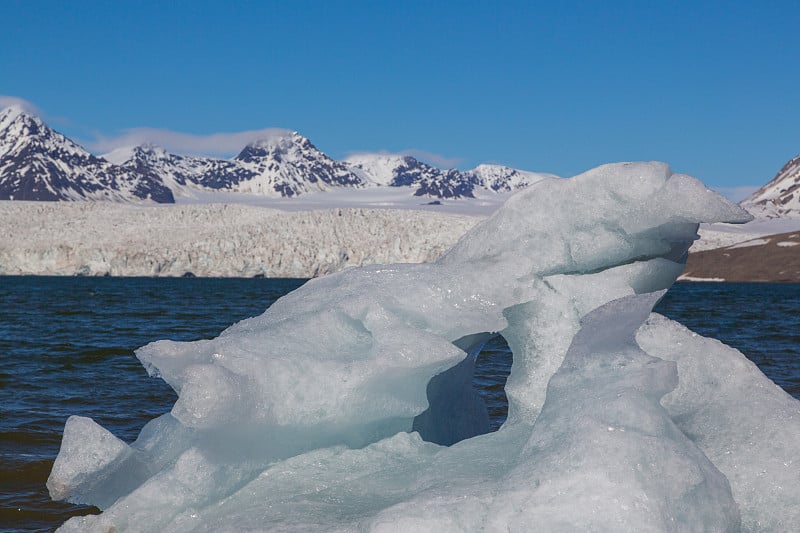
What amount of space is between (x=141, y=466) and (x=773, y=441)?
3.18 m

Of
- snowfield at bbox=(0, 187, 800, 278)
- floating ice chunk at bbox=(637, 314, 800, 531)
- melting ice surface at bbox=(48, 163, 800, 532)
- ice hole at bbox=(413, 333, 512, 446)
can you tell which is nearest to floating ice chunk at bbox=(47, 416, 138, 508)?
melting ice surface at bbox=(48, 163, 800, 532)

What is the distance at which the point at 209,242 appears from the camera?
66438 mm

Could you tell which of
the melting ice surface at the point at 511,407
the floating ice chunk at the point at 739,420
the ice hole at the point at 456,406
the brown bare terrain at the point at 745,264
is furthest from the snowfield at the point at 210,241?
the floating ice chunk at the point at 739,420

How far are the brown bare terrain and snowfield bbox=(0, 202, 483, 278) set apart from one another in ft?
97.8

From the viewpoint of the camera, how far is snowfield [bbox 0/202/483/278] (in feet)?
213

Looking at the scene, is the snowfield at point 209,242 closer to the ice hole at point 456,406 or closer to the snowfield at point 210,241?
the snowfield at point 210,241

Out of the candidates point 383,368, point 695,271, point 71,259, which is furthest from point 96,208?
point 383,368

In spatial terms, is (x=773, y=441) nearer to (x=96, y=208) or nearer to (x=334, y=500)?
(x=334, y=500)

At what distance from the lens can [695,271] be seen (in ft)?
279

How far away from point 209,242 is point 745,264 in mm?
56512

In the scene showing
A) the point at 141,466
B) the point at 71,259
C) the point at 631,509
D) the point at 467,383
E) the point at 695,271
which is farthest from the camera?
the point at 695,271

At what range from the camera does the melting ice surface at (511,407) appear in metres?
3.08

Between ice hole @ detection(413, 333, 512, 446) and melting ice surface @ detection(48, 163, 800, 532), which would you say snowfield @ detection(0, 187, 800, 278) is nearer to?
ice hole @ detection(413, 333, 512, 446)

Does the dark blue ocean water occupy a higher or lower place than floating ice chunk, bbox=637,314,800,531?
lower
